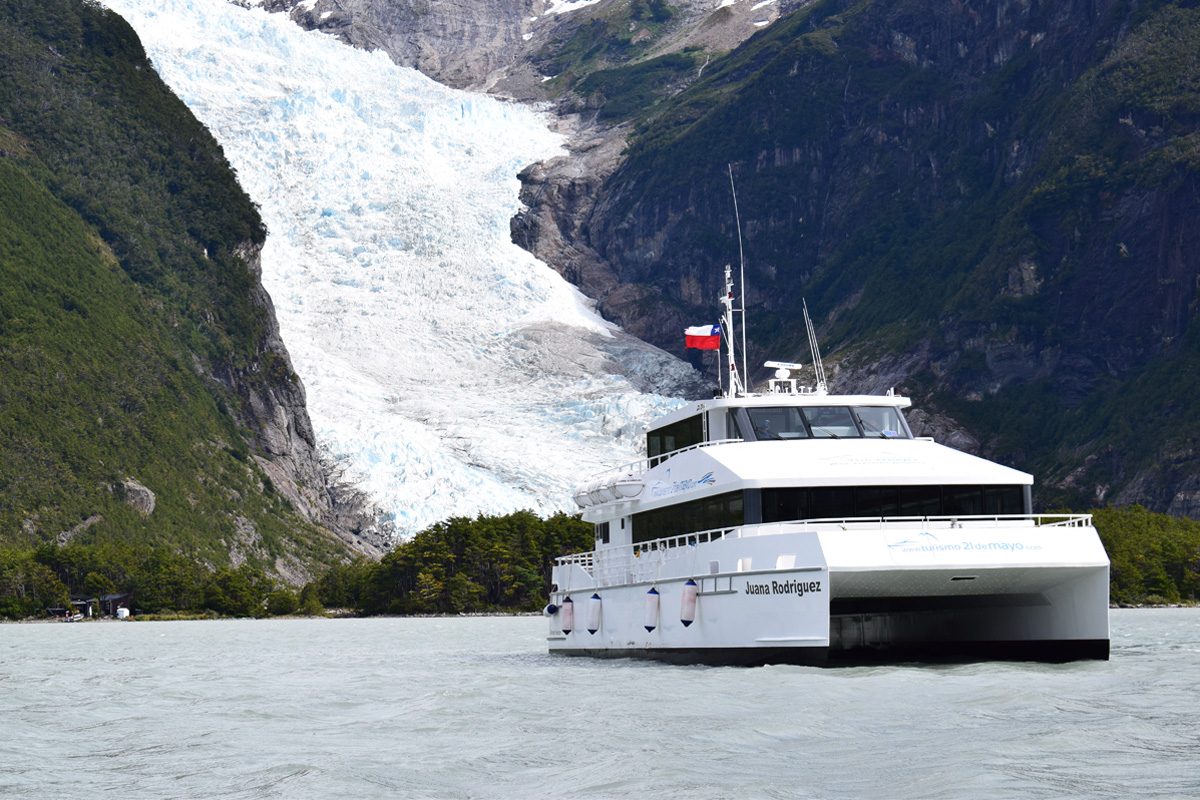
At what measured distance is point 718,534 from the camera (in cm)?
4291

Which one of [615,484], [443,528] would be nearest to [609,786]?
[615,484]

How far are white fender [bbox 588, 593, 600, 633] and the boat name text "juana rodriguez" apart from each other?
11398 mm

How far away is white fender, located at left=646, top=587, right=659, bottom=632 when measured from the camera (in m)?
45.2

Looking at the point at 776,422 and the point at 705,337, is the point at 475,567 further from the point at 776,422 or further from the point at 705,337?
the point at 776,422

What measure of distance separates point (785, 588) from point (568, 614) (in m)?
16.0

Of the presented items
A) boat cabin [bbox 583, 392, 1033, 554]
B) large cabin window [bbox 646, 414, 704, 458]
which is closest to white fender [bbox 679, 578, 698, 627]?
boat cabin [bbox 583, 392, 1033, 554]

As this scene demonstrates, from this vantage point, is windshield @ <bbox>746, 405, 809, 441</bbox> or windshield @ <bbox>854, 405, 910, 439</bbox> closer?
windshield @ <bbox>746, 405, 809, 441</bbox>

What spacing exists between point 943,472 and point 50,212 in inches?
6857

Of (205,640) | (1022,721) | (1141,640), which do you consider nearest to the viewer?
(1022,721)

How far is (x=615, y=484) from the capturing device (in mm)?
49312

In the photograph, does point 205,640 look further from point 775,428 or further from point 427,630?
point 775,428

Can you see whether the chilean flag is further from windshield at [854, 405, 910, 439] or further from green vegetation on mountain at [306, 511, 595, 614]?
green vegetation on mountain at [306, 511, 595, 614]

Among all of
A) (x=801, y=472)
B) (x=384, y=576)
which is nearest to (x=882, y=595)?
(x=801, y=472)

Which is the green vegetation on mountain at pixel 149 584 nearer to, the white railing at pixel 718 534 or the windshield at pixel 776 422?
the white railing at pixel 718 534
